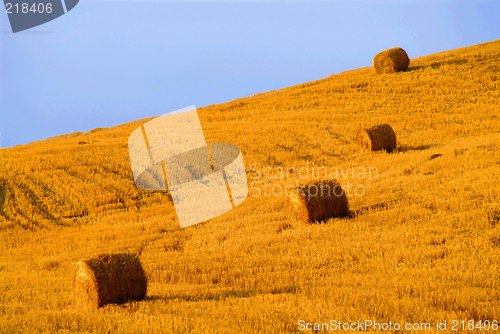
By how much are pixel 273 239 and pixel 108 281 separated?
14.8ft

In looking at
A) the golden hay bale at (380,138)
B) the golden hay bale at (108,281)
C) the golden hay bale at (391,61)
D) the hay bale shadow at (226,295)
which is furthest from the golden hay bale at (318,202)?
the golden hay bale at (391,61)

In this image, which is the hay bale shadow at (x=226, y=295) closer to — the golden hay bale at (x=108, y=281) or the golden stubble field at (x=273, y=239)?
the golden stubble field at (x=273, y=239)

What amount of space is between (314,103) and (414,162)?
19.3 metres

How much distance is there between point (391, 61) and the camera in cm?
3772

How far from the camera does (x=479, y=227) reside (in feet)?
31.5

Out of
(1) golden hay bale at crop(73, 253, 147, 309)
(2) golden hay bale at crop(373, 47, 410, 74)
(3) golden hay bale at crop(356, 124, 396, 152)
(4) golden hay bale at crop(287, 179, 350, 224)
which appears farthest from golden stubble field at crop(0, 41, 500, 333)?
(2) golden hay bale at crop(373, 47, 410, 74)

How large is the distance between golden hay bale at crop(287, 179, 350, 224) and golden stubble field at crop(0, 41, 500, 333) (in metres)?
0.42

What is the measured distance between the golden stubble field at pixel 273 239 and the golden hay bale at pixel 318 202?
42 cm

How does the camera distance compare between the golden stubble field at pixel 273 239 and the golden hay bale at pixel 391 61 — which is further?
the golden hay bale at pixel 391 61

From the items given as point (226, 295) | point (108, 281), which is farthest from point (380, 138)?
point (108, 281)

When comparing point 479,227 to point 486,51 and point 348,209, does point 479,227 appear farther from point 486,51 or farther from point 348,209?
point 486,51

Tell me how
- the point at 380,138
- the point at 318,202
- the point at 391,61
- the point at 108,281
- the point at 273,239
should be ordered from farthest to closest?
the point at 391,61 → the point at 380,138 → the point at 318,202 → the point at 273,239 → the point at 108,281

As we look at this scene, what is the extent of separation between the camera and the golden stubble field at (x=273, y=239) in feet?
20.4

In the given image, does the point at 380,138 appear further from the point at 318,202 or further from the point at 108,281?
the point at 108,281
